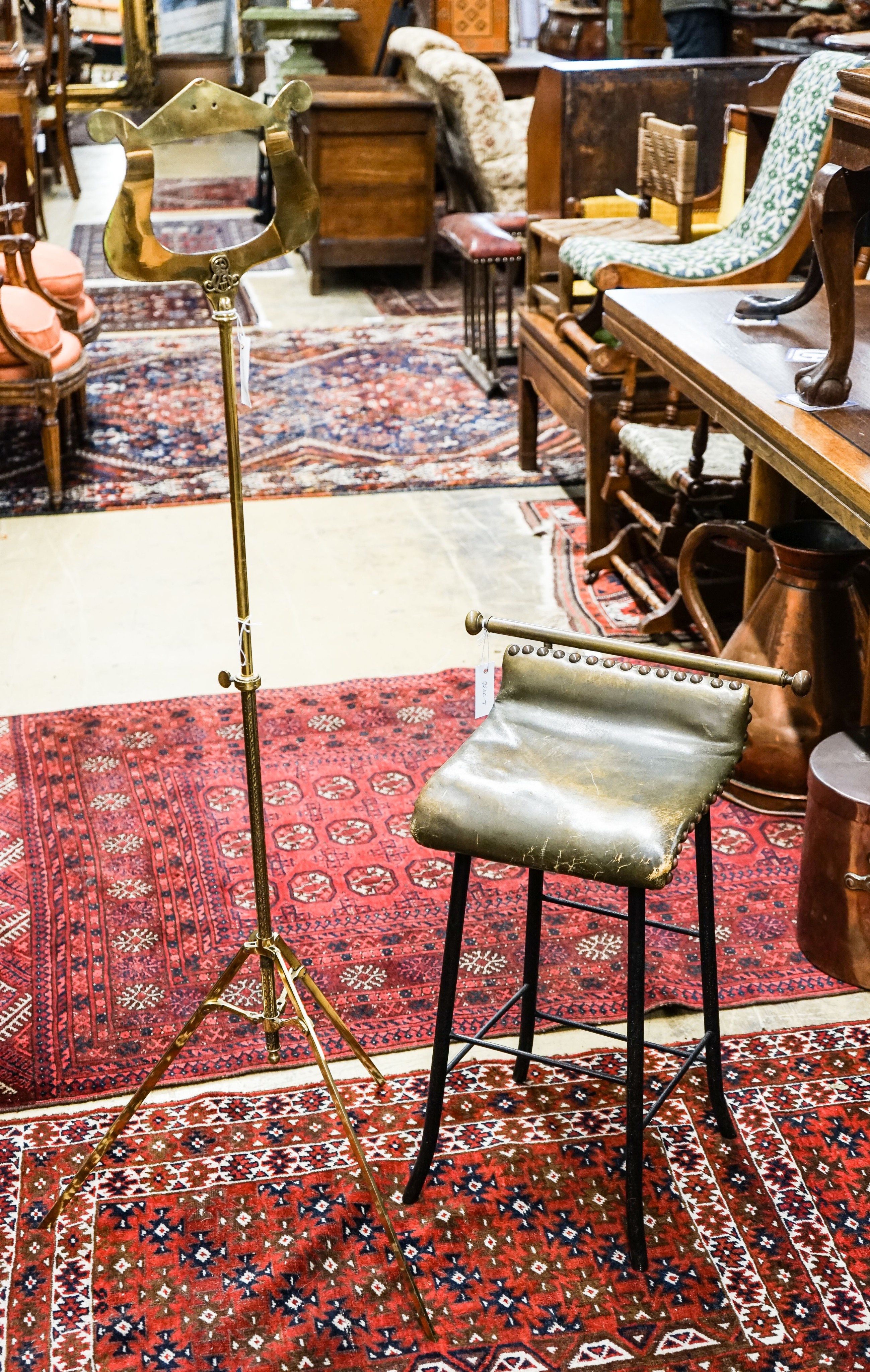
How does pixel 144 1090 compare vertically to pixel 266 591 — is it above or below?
above

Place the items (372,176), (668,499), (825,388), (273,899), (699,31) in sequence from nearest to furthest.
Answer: (825,388) → (273,899) → (668,499) → (372,176) → (699,31)

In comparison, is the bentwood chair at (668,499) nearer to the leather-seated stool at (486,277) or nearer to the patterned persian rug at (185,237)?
the leather-seated stool at (486,277)

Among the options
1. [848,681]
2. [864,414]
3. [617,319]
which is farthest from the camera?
[617,319]

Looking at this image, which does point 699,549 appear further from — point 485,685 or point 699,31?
point 699,31

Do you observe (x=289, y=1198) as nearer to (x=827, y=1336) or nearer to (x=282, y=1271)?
(x=282, y=1271)

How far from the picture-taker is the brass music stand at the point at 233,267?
1894 mm

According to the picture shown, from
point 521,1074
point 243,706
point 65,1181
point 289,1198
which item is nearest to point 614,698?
point 243,706

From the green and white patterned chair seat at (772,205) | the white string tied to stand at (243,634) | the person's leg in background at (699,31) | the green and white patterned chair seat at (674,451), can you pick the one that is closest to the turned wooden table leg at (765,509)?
the green and white patterned chair seat at (674,451)

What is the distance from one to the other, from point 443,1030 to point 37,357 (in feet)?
11.5

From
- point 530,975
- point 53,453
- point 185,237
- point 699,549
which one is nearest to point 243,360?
point 530,975

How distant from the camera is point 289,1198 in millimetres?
2293

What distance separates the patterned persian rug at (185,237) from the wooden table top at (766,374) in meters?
5.29

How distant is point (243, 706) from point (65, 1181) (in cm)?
85

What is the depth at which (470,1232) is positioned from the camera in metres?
2.22
